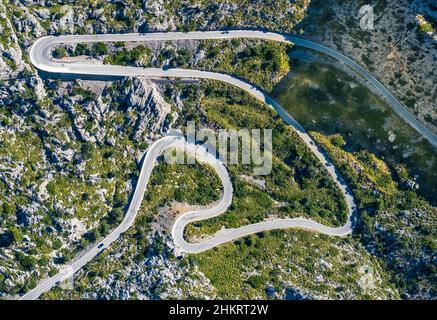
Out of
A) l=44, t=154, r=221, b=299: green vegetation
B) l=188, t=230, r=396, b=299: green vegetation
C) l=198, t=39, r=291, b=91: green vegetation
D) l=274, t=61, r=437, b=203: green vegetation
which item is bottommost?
l=188, t=230, r=396, b=299: green vegetation

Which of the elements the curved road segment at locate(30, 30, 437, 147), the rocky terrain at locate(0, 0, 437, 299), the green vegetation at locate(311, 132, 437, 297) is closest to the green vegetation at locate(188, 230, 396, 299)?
the rocky terrain at locate(0, 0, 437, 299)

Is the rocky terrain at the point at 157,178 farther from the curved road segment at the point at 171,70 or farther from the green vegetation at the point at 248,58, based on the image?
the curved road segment at the point at 171,70

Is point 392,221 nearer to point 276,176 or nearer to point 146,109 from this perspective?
point 276,176

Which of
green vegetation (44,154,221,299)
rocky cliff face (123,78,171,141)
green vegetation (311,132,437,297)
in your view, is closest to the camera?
green vegetation (311,132,437,297)

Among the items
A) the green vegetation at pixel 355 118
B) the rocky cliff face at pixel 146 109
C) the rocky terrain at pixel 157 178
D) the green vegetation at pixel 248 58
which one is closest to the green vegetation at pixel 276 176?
the rocky terrain at pixel 157 178

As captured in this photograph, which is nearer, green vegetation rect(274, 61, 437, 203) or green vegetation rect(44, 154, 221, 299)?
green vegetation rect(44, 154, 221, 299)

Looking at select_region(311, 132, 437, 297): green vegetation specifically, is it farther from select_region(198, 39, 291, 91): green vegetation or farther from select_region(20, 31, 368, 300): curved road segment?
select_region(198, 39, 291, 91): green vegetation

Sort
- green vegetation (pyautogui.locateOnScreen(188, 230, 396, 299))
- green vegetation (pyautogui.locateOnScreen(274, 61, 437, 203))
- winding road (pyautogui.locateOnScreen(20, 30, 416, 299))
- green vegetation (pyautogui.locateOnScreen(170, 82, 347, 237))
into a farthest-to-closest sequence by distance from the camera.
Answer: green vegetation (pyautogui.locateOnScreen(170, 82, 347, 237))
winding road (pyautogui.locateOnScreen(20, 30, 416, 299))
green vegetation (pyautogui.locateOnScreen(274, 61, 437, 203))
green vegetation (pyautogui.locateOnScreen(188, 230, 396, 299))

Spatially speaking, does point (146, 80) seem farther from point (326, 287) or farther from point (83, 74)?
point (326, 287)

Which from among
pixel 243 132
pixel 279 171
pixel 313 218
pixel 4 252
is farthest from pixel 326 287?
pixel 4 252
